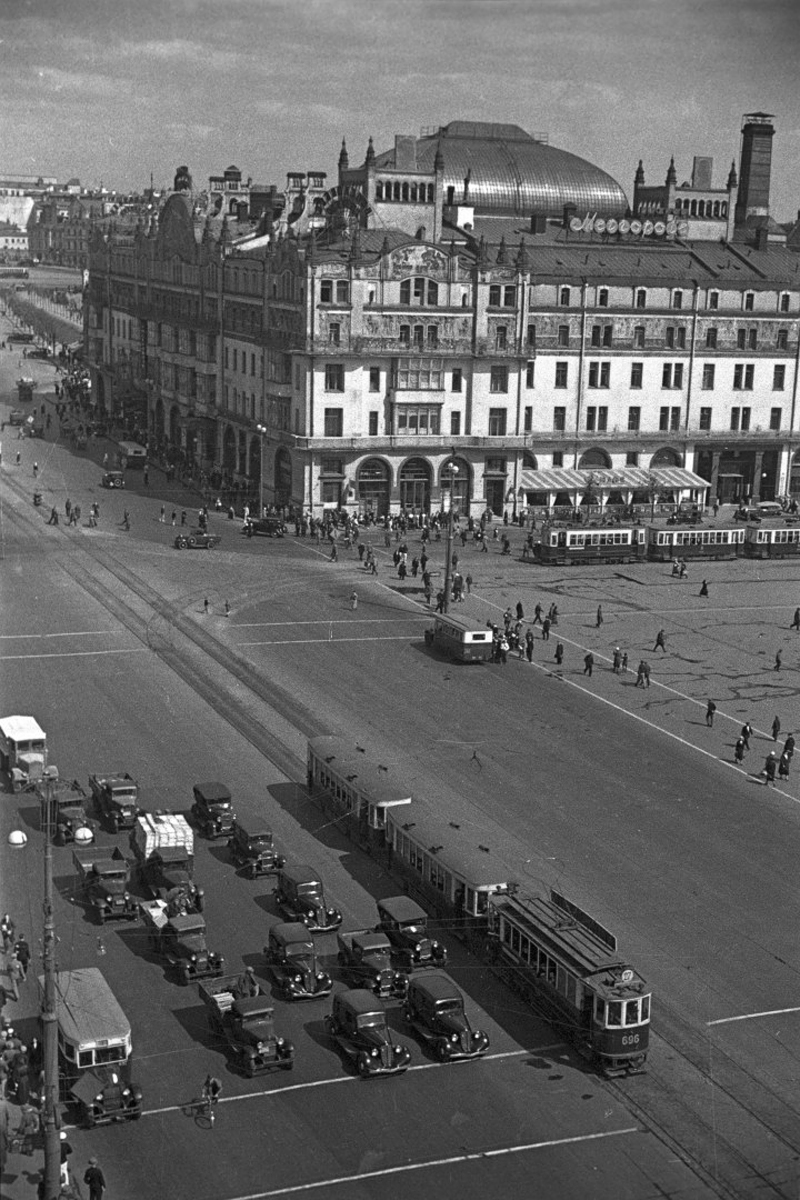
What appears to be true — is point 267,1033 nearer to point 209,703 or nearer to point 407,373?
point 209,703

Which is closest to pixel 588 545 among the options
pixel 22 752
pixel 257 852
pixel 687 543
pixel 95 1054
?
pixel 687 543

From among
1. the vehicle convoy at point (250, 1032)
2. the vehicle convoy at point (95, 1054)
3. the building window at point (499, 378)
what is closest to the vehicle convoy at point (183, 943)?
the vehicle convoy at point (250, 1032)

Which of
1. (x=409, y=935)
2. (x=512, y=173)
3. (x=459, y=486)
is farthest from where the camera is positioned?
(x=512, y=173)

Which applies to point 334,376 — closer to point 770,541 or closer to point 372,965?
point 770,541

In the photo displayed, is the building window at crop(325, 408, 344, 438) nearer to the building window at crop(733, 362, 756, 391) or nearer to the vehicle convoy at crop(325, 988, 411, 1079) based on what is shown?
the building window at crop(733, 362, 756, 391)

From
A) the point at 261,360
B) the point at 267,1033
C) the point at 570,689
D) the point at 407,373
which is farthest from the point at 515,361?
the point at 267,1033

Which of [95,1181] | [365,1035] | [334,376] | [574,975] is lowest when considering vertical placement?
[95,1181]
